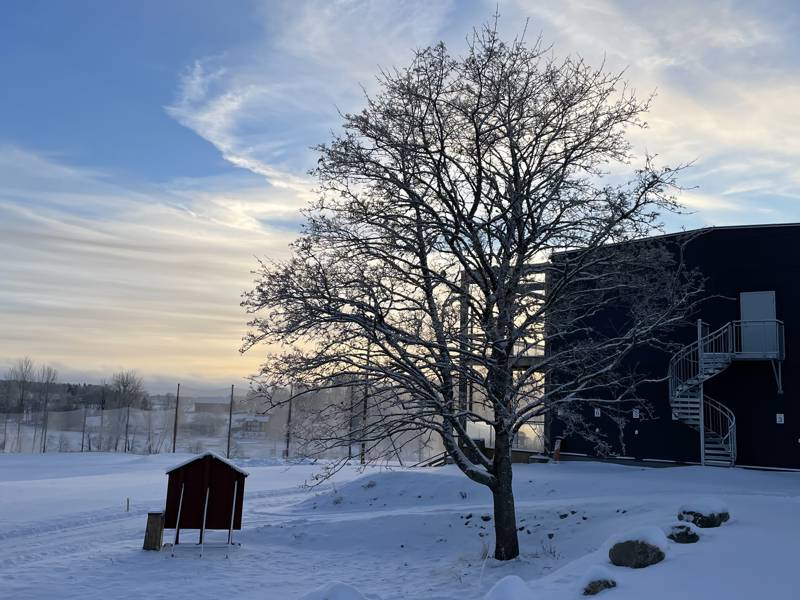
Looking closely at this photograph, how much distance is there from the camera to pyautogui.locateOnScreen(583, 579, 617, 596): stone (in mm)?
7891

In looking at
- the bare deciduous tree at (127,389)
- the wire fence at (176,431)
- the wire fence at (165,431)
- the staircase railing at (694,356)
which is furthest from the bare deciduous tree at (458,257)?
the bare deciduous tree at (127,389)

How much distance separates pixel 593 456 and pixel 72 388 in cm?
9170

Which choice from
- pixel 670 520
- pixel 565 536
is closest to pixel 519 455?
pixel 565 536

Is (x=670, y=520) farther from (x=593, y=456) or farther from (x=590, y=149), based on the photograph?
(x=593, y=456)

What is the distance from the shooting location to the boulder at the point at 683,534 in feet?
33.4

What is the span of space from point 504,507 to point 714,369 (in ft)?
39.4

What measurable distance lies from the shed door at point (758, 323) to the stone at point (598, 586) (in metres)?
17.0

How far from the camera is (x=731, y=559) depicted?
29.1ft

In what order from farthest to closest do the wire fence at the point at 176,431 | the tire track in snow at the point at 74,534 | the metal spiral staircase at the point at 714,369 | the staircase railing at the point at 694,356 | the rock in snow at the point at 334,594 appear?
the wire fence at the point at 176,431 < the staircase railing at the point at 694,356 < the metal spiral staircase at the point at 714,369 < the tire track in snow at the point at 74,534 < the rock in snow at the point at 334,594

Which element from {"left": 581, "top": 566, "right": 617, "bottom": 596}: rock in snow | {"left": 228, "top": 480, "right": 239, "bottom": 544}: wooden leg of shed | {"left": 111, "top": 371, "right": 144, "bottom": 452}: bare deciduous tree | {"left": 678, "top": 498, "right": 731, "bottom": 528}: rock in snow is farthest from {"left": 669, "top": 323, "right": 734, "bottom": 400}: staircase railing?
{"left": 111, "top": 371, "right": 144, "bottom": 452}: bare deciduous tree

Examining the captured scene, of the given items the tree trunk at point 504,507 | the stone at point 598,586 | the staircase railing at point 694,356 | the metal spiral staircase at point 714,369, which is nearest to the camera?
the stone at point 598,586

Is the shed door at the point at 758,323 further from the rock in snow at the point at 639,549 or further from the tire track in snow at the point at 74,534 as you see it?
the tire track in snow at the point at 74,534

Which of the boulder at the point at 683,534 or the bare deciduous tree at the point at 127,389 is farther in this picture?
the bare deciduous tree at the point at 127,389

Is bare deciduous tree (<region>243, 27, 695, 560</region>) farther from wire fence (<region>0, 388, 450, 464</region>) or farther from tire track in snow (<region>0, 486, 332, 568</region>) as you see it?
wire fence (<region>0, 388, 450, 464</region>)
